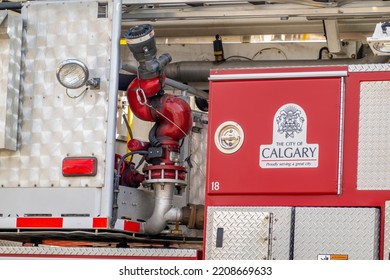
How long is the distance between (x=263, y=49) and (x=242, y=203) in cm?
170

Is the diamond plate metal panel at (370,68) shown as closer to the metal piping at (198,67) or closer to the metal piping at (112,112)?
the metal piping at (198,67)

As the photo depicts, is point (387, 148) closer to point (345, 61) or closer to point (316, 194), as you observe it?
point (316, 194)

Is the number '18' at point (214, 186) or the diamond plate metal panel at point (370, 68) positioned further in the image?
the number '18' at point (214, 186)

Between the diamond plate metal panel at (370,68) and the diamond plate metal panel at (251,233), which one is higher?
the diamond plate metal panel at (370,68)

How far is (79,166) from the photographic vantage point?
736 cm

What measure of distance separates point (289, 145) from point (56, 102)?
1.59 meters

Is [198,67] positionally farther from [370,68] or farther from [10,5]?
[370,68]

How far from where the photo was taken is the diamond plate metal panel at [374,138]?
268 inches

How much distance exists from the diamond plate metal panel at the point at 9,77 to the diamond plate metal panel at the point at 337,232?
1.94m

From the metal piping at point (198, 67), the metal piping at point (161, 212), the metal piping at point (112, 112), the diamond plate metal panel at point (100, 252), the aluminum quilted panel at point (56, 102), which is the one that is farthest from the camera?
the metal piping at point (198, 67)

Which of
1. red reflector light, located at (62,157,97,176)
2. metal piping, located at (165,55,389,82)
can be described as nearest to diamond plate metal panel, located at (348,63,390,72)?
metal piping, located at (165,55,389,82)

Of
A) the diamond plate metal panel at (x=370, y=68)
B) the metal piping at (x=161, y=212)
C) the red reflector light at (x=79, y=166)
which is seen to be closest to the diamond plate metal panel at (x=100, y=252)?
the red reflector light at (x=79, y=166)

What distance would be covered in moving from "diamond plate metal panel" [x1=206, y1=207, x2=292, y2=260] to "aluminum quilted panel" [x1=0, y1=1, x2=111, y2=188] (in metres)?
0.86

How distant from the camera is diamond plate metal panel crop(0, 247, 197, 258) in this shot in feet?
23.2
